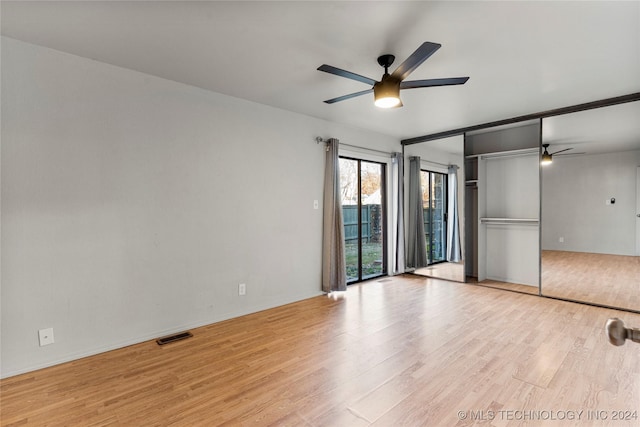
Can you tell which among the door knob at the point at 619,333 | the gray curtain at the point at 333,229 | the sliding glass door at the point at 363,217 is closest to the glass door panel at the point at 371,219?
the sliding glass door at the point at 363,217

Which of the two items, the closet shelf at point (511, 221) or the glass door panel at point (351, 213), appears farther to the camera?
the glass door panel at point (351, 213)

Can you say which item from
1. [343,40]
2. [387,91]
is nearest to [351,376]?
[387,91]

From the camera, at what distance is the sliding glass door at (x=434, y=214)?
18.0 feet

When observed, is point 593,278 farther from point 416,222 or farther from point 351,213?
point 351,213

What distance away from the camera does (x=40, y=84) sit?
2.41m

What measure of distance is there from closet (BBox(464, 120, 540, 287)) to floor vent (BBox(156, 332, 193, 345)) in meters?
4.38

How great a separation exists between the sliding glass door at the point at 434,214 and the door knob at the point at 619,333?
15.8 ft

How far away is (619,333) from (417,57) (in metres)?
1.80

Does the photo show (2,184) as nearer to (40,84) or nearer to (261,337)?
(40,84)

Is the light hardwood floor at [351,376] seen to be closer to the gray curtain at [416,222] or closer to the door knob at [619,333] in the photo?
the door knob at [619,333]

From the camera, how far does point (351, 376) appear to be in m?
2.25

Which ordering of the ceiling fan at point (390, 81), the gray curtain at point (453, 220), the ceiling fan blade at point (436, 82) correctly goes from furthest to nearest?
1. the gray curtain at point (453, 220)
2. the ceiling fan blade at point (436, 82)
3. the ceiling fan at point (390, 81)

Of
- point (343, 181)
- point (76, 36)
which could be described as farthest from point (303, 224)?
point (76, 36)

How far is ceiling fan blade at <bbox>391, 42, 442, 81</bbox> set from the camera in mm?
1847
